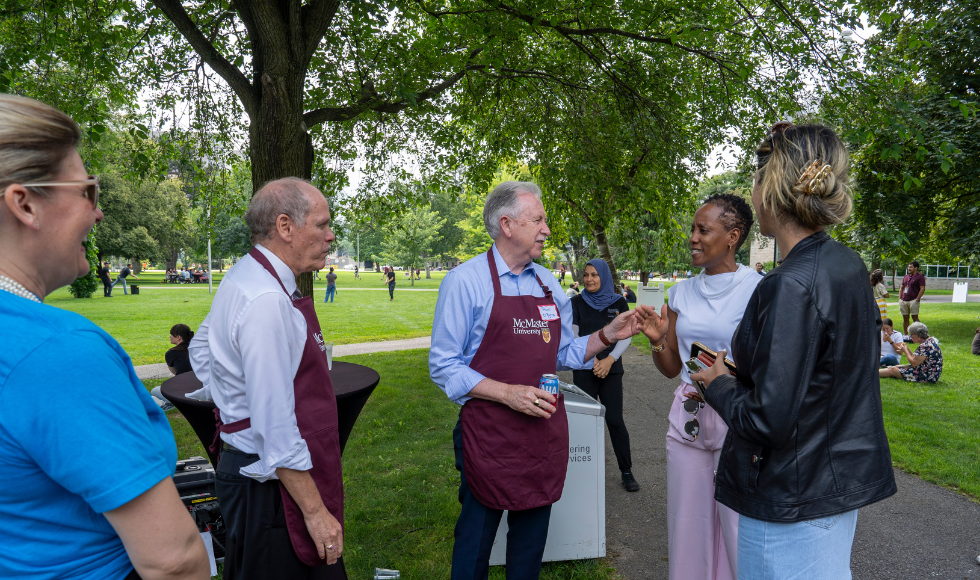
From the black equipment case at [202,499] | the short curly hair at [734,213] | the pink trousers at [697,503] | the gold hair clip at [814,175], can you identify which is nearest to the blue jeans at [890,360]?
the short curly hair at [734,213]

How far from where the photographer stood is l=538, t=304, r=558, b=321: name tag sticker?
2.62 m

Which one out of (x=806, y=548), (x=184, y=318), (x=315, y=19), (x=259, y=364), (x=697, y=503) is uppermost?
(x=315, y=19)

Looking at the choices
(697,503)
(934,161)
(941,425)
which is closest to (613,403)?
(697,503)

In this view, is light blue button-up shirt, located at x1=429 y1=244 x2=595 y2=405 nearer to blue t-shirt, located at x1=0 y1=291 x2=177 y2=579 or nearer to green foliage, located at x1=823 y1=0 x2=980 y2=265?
blue t-shirt, located at x1=0 y1=291 x2=177 y2=579

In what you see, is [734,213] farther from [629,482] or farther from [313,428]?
[629,482]

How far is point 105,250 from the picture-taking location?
39969mm

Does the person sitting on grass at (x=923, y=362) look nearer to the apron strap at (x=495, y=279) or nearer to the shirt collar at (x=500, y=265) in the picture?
the apron strap at (x=495, y=279)

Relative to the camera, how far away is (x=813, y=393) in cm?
151

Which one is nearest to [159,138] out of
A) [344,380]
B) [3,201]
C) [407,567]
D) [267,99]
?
[267,99]

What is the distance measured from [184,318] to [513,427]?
20.4 metres

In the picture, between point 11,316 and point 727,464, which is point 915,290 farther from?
point 11,316

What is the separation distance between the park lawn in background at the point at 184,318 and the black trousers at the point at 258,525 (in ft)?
Answer: 36.6

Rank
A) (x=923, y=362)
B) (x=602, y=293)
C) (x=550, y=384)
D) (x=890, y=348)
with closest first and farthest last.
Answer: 1. (x=550, y=384)
2. (x=602, y=293)
3. (x=923, y=362)
4. (x=890, y=348)

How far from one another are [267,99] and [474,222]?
44272 mm
